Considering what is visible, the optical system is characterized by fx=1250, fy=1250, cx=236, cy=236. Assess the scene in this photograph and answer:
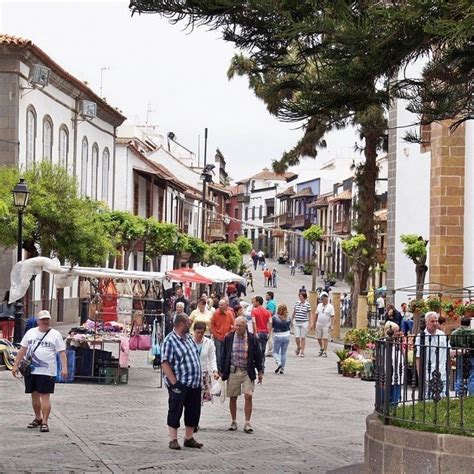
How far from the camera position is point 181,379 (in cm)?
1373

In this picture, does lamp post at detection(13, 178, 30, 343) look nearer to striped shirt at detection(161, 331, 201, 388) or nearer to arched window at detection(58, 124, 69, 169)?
striped shirt at detection(161, 331, 201, 388)

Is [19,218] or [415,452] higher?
[19,218]

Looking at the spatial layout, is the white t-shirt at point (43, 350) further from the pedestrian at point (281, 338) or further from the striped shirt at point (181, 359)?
the pedestrian at point (281, 338)

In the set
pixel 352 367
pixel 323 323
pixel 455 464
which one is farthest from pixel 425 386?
pixel 323 323

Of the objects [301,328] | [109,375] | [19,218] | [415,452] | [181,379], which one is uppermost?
[19,218]

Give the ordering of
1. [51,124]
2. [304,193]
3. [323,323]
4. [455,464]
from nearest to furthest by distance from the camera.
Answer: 1. [455,464]
2. [323,323]
3. [51,124]
4. [304,193]

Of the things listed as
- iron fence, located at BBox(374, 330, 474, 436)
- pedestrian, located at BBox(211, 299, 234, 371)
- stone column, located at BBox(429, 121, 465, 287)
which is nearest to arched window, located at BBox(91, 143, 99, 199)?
stone column, located at BBox(429, 121, 465, 287)

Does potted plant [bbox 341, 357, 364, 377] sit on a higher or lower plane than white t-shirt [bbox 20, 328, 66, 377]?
lower

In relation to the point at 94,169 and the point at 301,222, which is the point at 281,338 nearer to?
the point at 94,169

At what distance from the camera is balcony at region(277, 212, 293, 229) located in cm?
12910

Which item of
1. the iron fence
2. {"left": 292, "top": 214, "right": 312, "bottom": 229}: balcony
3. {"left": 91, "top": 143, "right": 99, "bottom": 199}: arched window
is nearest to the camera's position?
the iron fence

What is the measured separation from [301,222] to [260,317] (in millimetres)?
96739

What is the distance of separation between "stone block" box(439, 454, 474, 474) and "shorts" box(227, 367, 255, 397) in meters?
5.53

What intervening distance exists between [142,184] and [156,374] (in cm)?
3622
